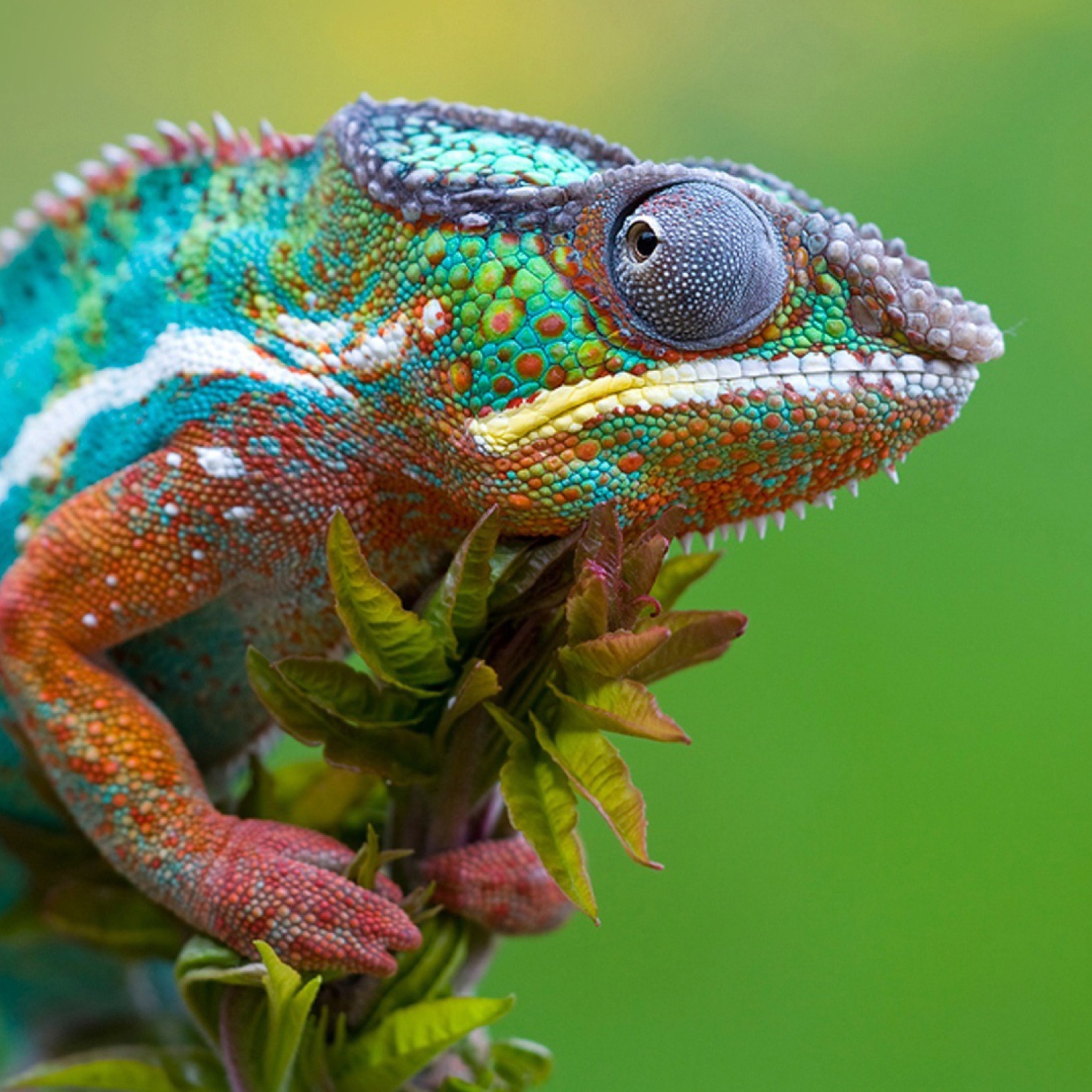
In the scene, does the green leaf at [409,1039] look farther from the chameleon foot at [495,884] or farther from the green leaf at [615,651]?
the green leaf at [615,651]

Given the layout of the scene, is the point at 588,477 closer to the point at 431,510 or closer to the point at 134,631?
the point at 431,510

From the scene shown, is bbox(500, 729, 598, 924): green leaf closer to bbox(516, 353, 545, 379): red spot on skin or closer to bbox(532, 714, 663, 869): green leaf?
bbox(532, 714, 663, 869): green leaf

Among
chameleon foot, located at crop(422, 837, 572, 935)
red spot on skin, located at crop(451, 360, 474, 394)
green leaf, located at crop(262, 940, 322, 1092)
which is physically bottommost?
green leaf, located at crop(262, 940, 322, 1092)

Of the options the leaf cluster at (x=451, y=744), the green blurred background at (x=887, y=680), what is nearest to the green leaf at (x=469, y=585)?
the leaf cluster at (x=451, y=744)

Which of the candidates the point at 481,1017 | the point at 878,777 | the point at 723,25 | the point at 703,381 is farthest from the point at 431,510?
the point at 723,25

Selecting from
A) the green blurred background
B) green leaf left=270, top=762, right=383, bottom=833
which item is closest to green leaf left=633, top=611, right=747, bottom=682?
green leaf left=270, top=762, right=383, bottom=833

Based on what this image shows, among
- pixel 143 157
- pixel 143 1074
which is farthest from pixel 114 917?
pixel 143 157

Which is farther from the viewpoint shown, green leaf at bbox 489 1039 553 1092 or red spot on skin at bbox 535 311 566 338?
green leaf at bbox 489 1039 553 1092
